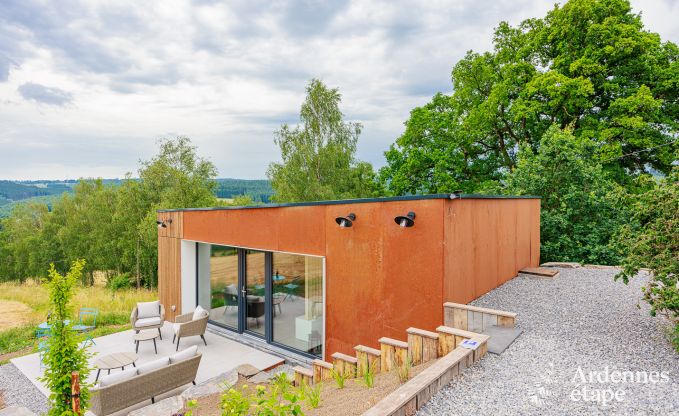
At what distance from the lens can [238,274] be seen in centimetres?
874

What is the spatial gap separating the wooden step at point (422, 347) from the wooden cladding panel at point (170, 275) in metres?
7.60

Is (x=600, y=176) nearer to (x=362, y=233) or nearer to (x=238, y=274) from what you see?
(x=362, y=233)

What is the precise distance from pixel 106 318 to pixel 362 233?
9.89 metres

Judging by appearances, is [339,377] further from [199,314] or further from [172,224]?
[172,224]

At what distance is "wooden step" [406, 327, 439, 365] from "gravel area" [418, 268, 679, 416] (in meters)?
0.51

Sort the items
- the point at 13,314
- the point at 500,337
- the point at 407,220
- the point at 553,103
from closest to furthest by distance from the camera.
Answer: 1. the point at 500,337
2. the point at 407,220
3. the point at 553,103
4. the point at 13,314

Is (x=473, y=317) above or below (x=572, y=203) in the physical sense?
below

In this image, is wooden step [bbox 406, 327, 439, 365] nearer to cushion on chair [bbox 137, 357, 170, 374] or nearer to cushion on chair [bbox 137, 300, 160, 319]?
cushion on chair [bbox 137, 357, 170, 374]

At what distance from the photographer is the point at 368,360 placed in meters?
4.53

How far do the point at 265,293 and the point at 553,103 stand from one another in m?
12.2

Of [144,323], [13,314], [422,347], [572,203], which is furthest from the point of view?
[13,314]

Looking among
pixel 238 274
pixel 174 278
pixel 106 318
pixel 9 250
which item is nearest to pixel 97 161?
pixel 9 250

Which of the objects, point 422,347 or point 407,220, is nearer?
point 422,347

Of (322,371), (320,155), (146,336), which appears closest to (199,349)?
(146,336)
